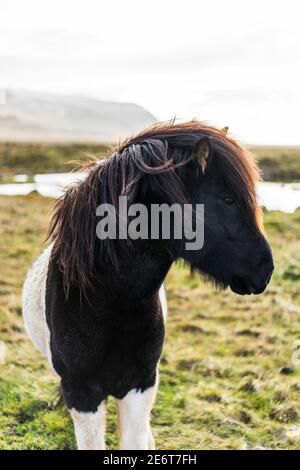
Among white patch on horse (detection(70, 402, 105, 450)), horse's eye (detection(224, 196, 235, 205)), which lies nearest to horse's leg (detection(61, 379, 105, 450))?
white patch on horse (detection(70, 402, 105, 450))

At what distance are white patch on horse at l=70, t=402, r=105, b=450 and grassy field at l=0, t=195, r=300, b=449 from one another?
1196 mm

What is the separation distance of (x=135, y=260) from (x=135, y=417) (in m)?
1.01

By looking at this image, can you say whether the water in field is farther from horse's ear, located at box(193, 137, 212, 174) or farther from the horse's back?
the horse's back

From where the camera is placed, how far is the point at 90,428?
11.0 feet

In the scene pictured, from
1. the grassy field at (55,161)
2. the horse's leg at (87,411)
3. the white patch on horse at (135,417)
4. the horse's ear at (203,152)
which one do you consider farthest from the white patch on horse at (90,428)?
the grassy field at (55,161)

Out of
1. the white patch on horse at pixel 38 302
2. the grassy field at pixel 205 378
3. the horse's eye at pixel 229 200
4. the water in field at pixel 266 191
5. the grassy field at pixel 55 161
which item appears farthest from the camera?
the grassy field at pixel 55 161

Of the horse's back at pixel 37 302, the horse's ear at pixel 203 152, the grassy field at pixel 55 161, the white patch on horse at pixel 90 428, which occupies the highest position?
the grassy field at pixel 55 161

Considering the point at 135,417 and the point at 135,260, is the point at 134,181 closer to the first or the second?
the point at 135,260

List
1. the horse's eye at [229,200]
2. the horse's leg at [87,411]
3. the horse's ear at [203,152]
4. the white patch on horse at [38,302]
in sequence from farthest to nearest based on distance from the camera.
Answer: the white patch on horse at [38,302] → the horse's leg at [87,411] → the horse's eye at [229,200] → the horse's ear at [203,152]

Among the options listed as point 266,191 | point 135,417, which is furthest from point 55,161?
point 135,417

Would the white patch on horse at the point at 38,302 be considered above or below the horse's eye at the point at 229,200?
below

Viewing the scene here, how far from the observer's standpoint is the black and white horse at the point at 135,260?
9.88ft

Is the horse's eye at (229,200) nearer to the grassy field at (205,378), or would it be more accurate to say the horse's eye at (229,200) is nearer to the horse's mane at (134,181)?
the horse's mane at (134,181)
